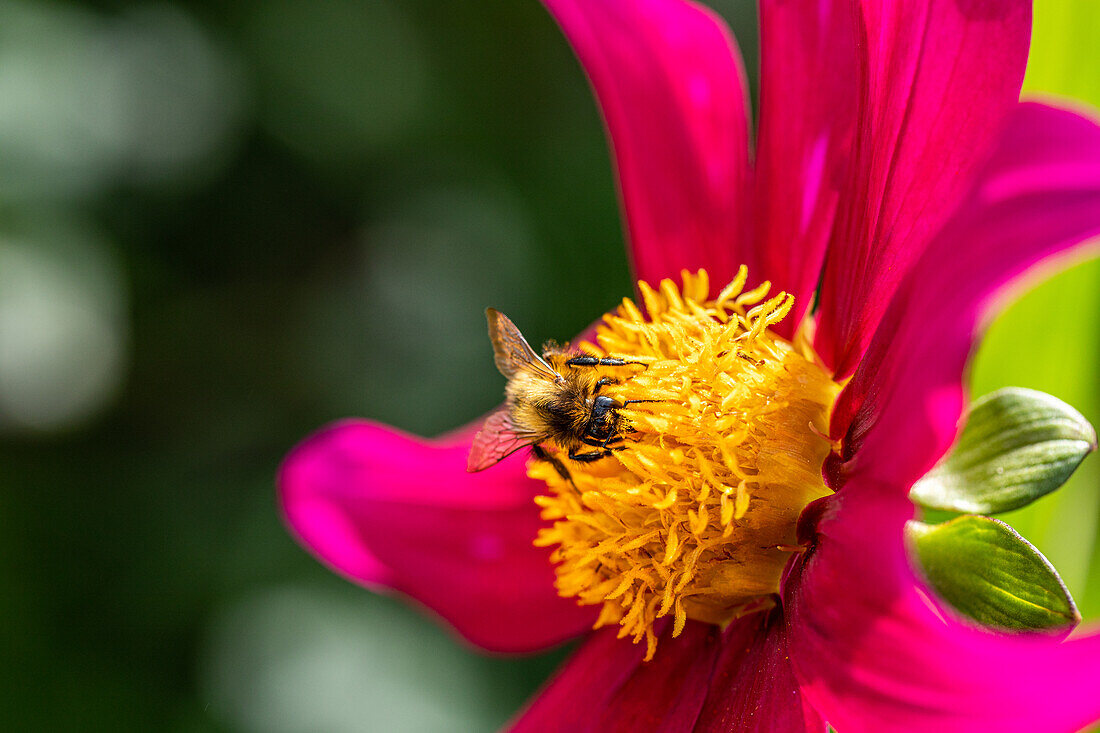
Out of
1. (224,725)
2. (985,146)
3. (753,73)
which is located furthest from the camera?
(753,73)

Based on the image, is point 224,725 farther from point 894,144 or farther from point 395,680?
point 894,144

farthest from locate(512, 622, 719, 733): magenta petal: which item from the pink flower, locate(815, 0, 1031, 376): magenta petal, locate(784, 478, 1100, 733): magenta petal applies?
locate(815, 0, 1031, 376): magenta petal

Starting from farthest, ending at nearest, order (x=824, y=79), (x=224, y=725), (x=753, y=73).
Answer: (x=753, y=73) < (x=224, y=725) < (x=824, y=79)

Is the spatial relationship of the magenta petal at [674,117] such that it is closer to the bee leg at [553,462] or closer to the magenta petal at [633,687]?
the bee leg at [553,462]

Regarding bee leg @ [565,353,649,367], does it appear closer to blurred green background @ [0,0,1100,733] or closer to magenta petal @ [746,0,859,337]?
magenta petal @ [746,0,859,337]

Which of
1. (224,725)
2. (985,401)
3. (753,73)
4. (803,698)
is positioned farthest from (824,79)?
(224,725)

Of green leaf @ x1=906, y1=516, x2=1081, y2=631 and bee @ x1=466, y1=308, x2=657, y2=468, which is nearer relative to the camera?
green leaf @ x1=906, y1=516, x2=1081, y2=631

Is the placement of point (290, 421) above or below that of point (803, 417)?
below
